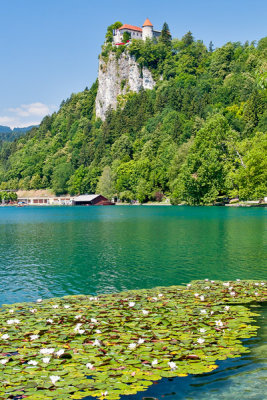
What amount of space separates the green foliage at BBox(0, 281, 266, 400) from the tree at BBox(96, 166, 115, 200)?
152 meters

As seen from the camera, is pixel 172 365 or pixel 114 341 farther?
pixel 114 341

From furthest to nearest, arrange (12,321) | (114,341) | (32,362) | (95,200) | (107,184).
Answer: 1. (95,200)
2. (107,184)
3. (12,321)
4. (114,341)
5. (32,362)

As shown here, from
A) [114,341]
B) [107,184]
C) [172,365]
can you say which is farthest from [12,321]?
[107,184]

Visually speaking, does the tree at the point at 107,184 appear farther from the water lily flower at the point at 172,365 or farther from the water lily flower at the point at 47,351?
the water lily flower at the point at 172,365

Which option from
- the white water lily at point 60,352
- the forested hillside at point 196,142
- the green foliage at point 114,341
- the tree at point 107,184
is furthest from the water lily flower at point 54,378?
the tree at point 107,184

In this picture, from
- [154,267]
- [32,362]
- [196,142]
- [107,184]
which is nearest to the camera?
[32,362]

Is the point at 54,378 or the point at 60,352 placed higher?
the point at 60,352

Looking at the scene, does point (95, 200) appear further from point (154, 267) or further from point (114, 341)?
point (114, 341)

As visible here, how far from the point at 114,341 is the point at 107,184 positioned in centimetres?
15976

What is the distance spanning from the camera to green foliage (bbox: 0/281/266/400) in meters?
8.49

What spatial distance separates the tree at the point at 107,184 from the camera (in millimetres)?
168125

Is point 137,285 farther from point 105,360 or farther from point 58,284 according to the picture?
point 105,360

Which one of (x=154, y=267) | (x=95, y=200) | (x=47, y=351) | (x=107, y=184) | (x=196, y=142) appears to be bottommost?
(x=154, y=267)

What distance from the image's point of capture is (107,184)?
16975cm
